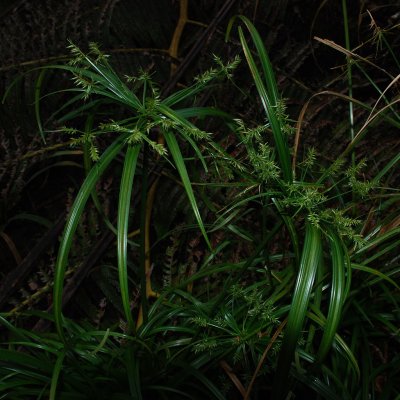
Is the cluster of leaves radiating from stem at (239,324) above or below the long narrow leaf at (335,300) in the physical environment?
below

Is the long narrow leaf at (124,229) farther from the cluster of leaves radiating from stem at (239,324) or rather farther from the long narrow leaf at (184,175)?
the cluster of leaves radiating from stem at (239,324)

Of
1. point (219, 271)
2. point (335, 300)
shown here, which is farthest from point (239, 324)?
point (335, 300)

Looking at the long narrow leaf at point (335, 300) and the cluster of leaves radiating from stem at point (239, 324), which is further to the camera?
the cluster of leaves radiating from stem at point (239, 324)

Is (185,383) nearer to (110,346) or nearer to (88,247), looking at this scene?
(110,346)

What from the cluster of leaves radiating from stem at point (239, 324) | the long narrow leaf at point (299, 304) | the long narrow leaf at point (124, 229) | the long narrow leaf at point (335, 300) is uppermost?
the long narrow leaf at point (124, 229)

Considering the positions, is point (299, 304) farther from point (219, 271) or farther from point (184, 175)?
point (219, 271)

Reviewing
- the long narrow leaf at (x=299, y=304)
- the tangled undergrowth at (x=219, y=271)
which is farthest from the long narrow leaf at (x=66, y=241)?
the long narrow leaf at (x=299, y=304)

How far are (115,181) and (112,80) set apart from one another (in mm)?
577

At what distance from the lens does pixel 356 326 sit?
0.91 metres

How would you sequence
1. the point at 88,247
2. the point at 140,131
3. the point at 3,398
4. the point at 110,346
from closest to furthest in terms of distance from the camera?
the point at 140,131 < the point at 3,398 < the point at 110,346 < the point at 88,247

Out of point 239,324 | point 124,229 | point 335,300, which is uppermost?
point 124,229

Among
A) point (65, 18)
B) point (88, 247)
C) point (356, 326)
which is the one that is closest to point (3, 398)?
point (88, 247)

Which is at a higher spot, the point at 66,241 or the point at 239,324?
the point at 66,241

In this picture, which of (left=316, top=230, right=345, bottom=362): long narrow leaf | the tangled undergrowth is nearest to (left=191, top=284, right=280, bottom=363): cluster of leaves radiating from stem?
the tangled undergrowth
